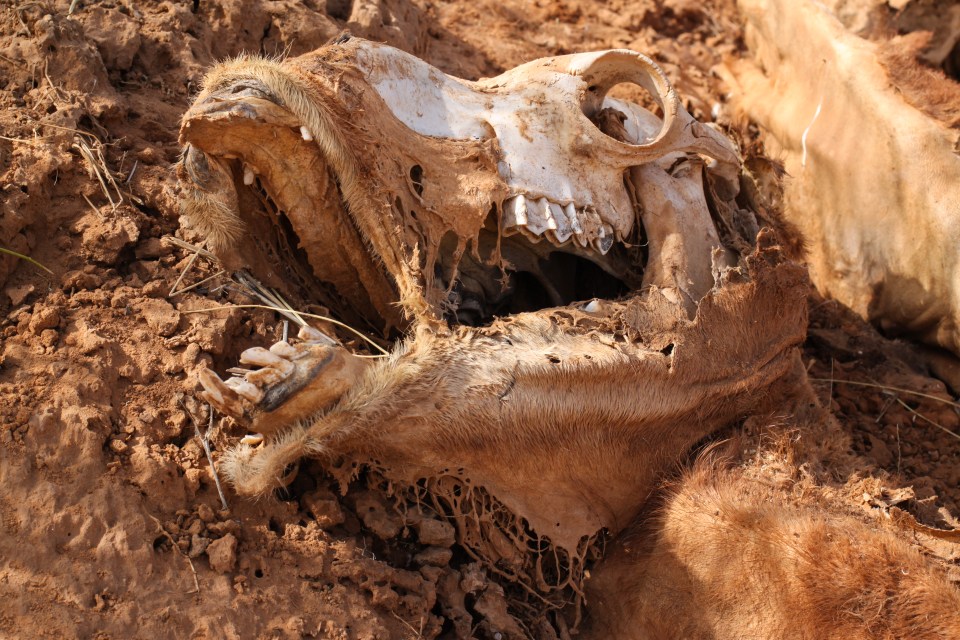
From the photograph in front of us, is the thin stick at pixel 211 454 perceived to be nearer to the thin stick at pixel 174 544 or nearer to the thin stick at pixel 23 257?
the thin stick at pixel 174 544

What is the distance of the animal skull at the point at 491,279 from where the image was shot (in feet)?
8.30

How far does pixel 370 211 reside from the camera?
273 centimetres

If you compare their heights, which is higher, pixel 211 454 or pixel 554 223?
pixel 554 223

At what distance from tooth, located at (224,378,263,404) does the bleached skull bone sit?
96cm

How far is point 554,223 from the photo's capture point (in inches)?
114

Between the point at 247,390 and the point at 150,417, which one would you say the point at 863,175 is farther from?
the point at 150,417

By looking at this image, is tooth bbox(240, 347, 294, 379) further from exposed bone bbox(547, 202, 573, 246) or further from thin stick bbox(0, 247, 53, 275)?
exposed bone bbox(547, 202, 573, 246)

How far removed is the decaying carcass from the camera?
8.31 feet

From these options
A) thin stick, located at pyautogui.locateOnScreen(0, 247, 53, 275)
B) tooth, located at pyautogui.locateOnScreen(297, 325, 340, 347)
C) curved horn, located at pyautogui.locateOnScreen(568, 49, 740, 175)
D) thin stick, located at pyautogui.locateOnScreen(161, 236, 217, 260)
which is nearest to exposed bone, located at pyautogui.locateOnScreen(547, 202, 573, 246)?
curved horn, located at pyautogui.locateOnScreen(568, 49, 740, 175)

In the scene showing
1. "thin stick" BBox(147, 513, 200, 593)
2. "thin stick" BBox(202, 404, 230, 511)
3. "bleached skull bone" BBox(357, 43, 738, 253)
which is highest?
"bleached skull bone" BBox(357, 43, 738, 253)

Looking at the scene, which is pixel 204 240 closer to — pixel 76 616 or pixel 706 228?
pixel 76 616

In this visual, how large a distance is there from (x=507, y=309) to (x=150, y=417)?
51.0 inches

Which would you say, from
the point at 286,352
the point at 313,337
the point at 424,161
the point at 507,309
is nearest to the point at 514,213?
the point at 424,161

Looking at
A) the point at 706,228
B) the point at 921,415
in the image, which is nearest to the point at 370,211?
the point at 706,228
